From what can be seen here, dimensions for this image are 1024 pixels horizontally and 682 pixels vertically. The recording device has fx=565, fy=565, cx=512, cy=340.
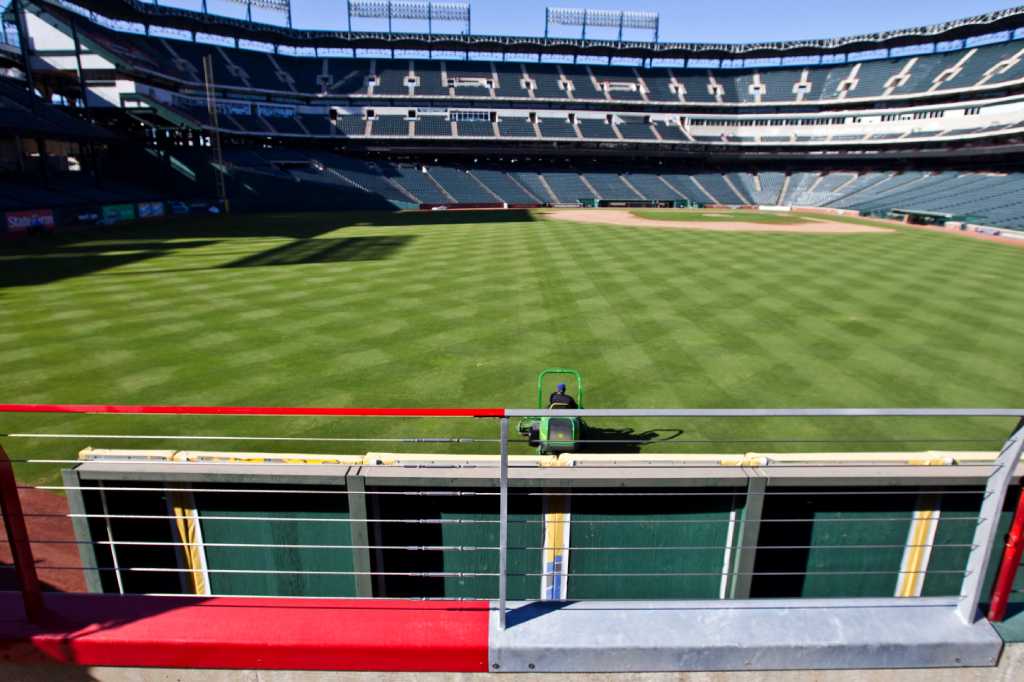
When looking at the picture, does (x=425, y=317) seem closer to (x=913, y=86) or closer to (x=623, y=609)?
(x=623, y=609)

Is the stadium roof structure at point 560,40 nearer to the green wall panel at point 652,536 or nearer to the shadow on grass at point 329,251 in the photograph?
the shadow on grass at point 329,251

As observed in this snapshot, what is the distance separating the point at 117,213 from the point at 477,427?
45098 mm

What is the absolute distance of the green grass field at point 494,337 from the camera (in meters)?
11.2

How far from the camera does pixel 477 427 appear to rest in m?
11.1

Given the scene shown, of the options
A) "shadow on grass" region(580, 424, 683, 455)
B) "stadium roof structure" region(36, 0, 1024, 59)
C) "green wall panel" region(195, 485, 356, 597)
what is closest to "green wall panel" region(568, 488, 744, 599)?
"green wall panel" region(195, 485, 356, 597)

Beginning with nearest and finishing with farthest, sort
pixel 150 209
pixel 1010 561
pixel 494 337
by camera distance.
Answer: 1. pixel 1010 561
2. pixel 494 337
3. pixel 150 209

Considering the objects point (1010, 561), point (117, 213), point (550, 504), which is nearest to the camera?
point (1010, 561)

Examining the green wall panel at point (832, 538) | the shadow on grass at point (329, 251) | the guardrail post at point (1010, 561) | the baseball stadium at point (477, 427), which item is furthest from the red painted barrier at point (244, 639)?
the shadow on grass at point (329, 251)

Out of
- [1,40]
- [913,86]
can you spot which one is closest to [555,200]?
[913,86]

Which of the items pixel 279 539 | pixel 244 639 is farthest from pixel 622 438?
pixel 244 639

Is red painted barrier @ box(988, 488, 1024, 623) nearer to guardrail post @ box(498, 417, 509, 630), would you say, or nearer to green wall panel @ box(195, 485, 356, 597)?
guardrail post @ box(498, 417, 509, 630)

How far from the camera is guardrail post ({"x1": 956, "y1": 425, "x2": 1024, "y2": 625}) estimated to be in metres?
3.03

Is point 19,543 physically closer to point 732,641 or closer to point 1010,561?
point 732,641

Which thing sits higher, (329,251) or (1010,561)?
(1010,561)
